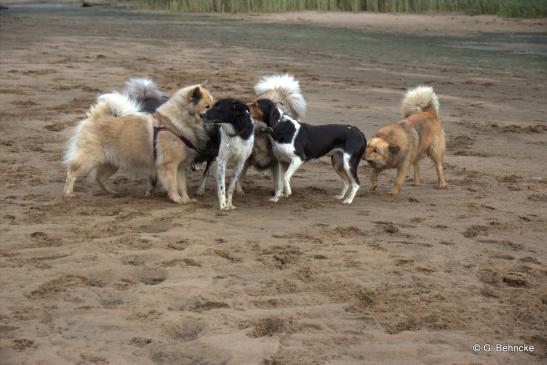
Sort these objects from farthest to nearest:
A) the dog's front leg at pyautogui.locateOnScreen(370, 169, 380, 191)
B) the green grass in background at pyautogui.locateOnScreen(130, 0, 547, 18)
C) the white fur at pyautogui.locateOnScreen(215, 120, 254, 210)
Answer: the green grass in background at pyautogui.locateOnScreen(130, 0, 547, 18)
the dog's front leg at pyautogui.locateOnScreen(370, 169, 380, 191)
the white fur at pyautogui.locateOnScreen(215, 120, 254, 210)

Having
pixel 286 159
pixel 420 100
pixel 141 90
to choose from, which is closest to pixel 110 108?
pixel 141 90

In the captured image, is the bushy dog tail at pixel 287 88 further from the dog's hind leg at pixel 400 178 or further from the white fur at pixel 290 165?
the dog's hind leg at pixel 400 178

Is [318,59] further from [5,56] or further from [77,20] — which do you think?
[77,20]

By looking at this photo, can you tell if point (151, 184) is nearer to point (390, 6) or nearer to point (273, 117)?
point (273, 117)

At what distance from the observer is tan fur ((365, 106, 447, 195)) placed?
8.23 meters

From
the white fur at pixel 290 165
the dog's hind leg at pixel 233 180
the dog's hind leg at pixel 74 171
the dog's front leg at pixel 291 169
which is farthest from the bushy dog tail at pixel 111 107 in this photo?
the dog's front leg at pixel 291 169

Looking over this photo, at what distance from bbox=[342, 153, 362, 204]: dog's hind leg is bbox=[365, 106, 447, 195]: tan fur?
158mm

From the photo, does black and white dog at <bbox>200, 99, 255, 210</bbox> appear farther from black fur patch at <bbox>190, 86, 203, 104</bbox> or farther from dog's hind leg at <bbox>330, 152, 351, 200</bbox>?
dog's hind leg at <bbox>330, 152, 351, 200</bbox>

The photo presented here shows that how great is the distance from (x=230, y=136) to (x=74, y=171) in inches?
57.4

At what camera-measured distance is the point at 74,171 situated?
772cm

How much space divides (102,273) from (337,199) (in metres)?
3.08

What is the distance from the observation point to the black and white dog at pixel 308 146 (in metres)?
7.86

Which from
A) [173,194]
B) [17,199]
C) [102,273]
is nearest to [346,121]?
[173,194]

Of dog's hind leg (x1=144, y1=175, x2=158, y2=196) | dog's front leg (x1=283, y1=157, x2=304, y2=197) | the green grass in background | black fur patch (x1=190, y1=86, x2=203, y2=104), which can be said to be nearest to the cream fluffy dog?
dog's front leg (x1=283, y1=157, x2=304, y2=197)
